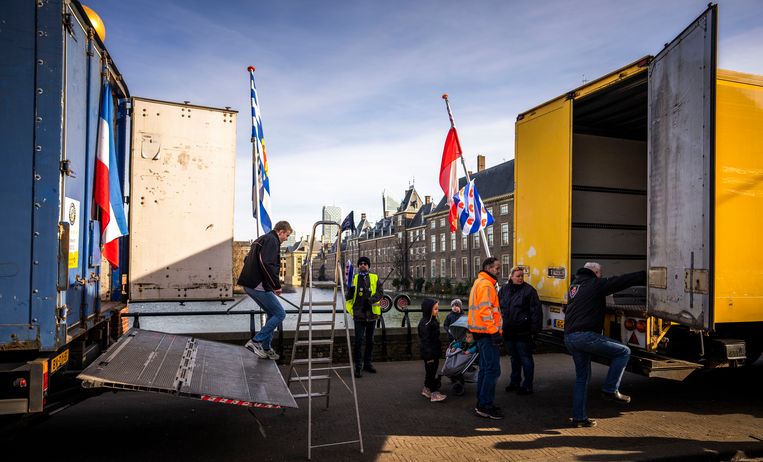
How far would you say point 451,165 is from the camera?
11086 millimetres

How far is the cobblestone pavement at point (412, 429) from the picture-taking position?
16.2 feet

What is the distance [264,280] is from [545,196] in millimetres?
4009

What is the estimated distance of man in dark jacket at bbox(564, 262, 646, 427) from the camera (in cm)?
577

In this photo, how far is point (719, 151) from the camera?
5.64 meters

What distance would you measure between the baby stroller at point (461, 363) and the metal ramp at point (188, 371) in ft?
7.98

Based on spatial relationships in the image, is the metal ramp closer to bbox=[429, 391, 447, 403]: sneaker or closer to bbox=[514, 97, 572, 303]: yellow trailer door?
bbox=[429, 391, 447, 403]: sneaker

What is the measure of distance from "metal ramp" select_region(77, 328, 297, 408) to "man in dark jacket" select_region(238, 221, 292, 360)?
9.5 inches

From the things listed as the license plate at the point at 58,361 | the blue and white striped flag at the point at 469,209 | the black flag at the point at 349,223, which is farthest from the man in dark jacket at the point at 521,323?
the license plate at the point at 58,361

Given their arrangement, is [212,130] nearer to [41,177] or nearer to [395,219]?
[41,177]

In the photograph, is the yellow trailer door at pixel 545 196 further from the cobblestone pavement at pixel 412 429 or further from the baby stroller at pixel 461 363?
the cobblestone pavement at pixel 412 429

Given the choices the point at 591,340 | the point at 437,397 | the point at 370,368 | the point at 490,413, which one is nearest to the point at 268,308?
the point at 437,397

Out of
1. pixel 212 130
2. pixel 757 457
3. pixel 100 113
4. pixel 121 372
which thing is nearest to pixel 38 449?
pixel 121 372

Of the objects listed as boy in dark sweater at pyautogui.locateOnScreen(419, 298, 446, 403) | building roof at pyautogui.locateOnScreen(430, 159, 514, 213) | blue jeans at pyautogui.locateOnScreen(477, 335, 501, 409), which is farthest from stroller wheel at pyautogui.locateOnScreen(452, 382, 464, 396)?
building roof at pyautogui.locateOnScreen(430, 159, 514, 213)

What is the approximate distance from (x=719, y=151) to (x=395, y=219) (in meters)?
75.3
